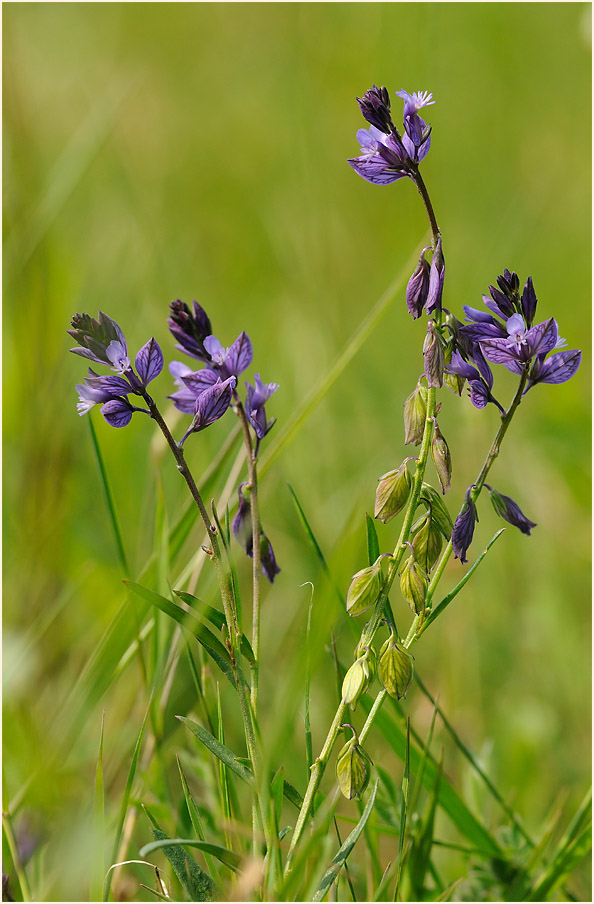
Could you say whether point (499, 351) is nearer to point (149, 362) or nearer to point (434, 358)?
point (434, 358)

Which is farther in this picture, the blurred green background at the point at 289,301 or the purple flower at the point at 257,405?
the blurred green background at the point at 289,301

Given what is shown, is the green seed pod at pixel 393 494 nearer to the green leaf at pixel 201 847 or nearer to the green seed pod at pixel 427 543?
the green seed pod at pixel 427 543

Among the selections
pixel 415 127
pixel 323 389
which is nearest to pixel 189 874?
pixel 323 389

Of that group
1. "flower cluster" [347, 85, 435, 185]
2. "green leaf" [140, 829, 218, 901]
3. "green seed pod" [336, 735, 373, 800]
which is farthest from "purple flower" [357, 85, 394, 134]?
"green leaf" [140, 829, 218, 901]

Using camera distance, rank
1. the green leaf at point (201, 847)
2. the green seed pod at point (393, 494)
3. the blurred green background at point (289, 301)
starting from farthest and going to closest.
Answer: the blurred green background at point (289, 301), the green seed pod at point (393, 494), the green leaf at point (201, 847)

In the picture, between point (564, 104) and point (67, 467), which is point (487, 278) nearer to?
point (67, 467)

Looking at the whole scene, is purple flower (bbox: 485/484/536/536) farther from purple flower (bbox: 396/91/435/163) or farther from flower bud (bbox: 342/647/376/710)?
purple flower (bbox: 396/91/435/163)

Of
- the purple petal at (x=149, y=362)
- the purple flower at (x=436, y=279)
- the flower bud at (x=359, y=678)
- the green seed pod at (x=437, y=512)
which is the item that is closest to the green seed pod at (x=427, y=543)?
the green seed pod at (x=437, y=512)

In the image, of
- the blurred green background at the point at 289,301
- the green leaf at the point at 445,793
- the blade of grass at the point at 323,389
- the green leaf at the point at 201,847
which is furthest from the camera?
the blurred green background at the point at 289,301
